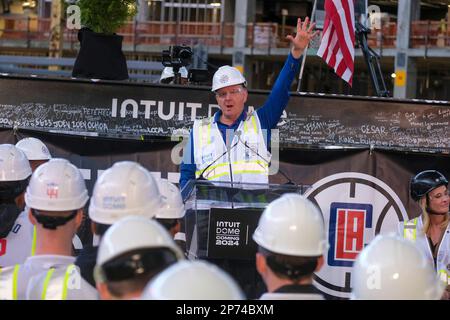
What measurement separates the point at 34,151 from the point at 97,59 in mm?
2463

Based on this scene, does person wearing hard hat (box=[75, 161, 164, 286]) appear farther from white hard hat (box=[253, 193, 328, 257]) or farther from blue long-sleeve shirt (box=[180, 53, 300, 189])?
blue long-sleeve shirt (box=[180, 53, 300, 189])

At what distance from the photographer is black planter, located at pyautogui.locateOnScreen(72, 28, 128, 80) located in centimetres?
1112

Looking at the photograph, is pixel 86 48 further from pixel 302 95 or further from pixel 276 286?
pixel 276 286

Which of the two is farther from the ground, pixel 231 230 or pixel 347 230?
pixel 231 230

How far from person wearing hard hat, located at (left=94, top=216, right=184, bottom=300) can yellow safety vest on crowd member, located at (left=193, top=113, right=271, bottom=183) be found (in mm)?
3938

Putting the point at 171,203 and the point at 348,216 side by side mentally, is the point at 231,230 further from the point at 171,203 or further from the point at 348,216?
the point at 348,216

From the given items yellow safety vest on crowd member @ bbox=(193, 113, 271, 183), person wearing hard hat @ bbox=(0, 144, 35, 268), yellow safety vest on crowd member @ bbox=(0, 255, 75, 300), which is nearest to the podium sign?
yellow safety vest on crowd member @ bbox=(193, 113, 271, 183)

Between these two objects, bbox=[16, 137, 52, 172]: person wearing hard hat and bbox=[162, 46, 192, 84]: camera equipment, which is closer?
bbox=[16, 137, 52, 172]: person wearing hard hat

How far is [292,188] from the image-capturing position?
7.50 metres

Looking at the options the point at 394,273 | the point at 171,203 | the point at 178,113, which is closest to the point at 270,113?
the point at 171,203

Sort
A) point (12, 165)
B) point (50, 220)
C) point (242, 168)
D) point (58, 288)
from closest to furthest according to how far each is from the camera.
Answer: point (58, 288) < point (50, 220) < point (12, 165) < point (242, 168)

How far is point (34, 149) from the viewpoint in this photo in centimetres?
895
